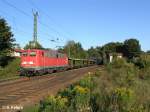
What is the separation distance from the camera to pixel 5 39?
2095 inches

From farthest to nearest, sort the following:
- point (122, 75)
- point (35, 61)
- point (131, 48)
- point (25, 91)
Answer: point (131, 48) → point (35, 61) → point (122, 75) → point (25, 91)

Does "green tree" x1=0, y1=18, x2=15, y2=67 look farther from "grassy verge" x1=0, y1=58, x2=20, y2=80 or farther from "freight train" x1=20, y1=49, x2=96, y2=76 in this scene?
"freight train" x1=20, y1=49, x2=96, y2=76

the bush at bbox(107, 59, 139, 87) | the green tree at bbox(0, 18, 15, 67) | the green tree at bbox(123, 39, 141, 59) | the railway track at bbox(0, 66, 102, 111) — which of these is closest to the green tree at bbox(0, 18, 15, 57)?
the green tree at bbox(0, 18, 15, 67)

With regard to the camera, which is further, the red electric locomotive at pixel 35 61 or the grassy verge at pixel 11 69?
the grassy verge at pixel 11 69

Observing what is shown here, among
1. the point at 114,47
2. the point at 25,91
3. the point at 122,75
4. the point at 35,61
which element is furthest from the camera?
the point at 114,47

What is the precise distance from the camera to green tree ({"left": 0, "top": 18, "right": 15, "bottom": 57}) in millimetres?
52625

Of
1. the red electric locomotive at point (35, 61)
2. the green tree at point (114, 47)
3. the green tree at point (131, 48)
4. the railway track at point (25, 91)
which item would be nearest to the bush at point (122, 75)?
the railway track at point (25, 91)

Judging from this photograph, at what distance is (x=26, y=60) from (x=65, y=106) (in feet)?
118

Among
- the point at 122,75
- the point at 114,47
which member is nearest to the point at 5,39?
the point at 122,75

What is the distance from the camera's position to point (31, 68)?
44.2 meters

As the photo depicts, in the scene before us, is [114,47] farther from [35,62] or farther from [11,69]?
[35,62]

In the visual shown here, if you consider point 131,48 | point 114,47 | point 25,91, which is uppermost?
point 114,47

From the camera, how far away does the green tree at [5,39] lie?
52.6 meters

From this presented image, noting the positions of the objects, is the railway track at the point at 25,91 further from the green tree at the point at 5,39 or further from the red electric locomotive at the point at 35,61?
the green tree at the point at 5,39
